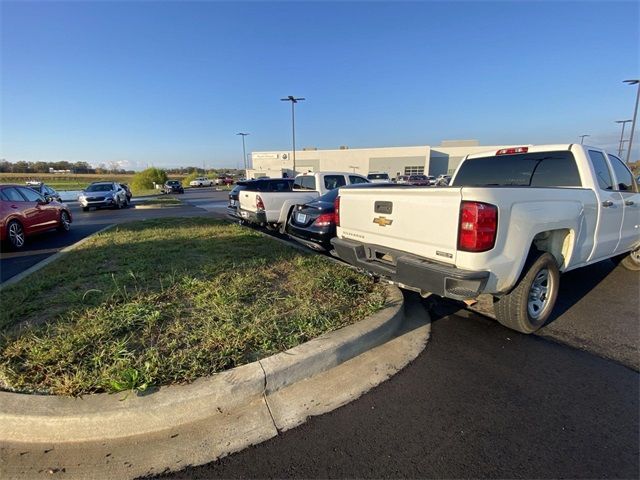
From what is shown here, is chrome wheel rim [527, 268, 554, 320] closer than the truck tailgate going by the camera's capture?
No

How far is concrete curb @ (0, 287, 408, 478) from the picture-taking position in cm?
199

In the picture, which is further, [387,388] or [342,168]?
[342,168]

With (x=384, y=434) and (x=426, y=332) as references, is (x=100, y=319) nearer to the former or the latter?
(x=384, y=434)

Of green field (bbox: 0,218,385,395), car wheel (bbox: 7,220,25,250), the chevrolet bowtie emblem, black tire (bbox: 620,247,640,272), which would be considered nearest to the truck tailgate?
the chevrolet bowtie emblem

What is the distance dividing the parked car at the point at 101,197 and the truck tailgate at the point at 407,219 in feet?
60.9

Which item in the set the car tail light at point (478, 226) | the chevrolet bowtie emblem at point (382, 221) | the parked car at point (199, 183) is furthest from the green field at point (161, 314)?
the parked car at point (199, 183)

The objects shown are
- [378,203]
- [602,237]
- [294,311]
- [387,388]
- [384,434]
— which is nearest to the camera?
[384,434]

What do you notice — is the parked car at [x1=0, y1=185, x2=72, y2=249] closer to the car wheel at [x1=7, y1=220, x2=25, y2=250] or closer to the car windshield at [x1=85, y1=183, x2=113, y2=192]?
the car wheel at [x1=7, y1=220, x2=25, y2=250]

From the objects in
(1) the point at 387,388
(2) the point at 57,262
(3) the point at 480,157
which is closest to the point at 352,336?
(1) the point at 387,388

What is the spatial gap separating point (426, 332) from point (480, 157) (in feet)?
10.2

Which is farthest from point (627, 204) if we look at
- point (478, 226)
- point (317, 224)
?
point (317, 224)

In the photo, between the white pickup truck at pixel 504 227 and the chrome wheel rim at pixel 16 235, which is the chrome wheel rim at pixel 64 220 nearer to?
the chrome wheel rim at pixel 16 235

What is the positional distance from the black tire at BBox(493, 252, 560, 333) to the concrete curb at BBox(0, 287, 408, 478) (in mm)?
2187

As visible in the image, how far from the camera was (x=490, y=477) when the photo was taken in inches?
74.5
